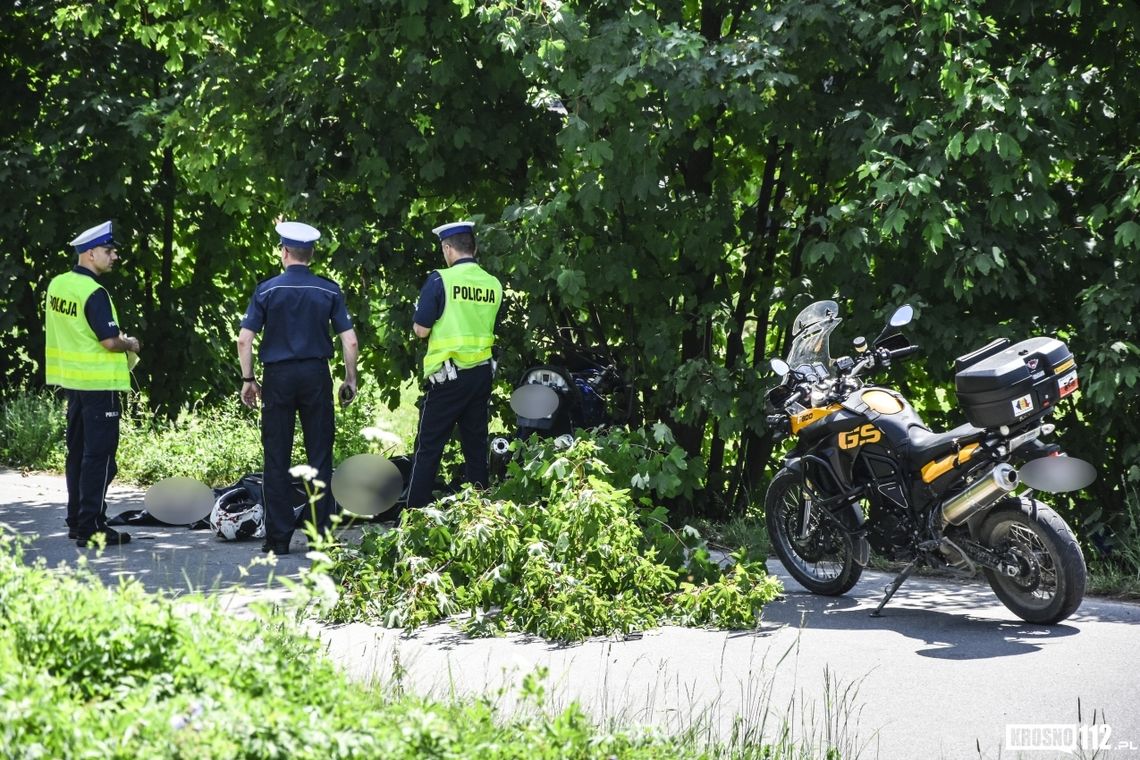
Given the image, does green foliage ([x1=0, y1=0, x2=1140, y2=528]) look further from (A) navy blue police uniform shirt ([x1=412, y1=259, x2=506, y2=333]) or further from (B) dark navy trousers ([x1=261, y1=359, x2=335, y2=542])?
(B) dark navy trousers ([x1=261, y1=359, x2=335, y2=542])

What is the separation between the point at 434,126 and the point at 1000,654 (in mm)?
5762

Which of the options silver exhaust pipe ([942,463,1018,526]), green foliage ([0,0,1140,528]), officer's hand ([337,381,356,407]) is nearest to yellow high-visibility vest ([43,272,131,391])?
officer's hand ([337,381,356,407])

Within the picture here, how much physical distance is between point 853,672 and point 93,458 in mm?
5389

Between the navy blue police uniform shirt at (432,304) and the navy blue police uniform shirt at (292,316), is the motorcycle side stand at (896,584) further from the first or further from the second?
the navy blue police uniform shirt at (292,316)

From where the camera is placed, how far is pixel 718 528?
980 centimetres

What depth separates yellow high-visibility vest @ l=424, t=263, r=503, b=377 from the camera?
8758 millimetres

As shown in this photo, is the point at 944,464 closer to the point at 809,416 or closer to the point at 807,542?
the point at 809,416

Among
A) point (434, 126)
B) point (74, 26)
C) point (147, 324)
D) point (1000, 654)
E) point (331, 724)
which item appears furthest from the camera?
point (147, 324)

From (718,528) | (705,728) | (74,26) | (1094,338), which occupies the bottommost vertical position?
(705,728)

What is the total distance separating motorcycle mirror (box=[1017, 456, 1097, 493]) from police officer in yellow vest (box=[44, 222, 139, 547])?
221 inches

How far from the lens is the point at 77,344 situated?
30.5ft

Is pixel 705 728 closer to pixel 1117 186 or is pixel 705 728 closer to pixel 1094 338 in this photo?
pixel 1094 338

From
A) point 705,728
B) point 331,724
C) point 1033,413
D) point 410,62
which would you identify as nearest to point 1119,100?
point 1033,413

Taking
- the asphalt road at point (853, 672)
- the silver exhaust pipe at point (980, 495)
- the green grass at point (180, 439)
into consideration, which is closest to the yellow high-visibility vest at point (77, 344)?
the asphalt road at point (853, 672)
